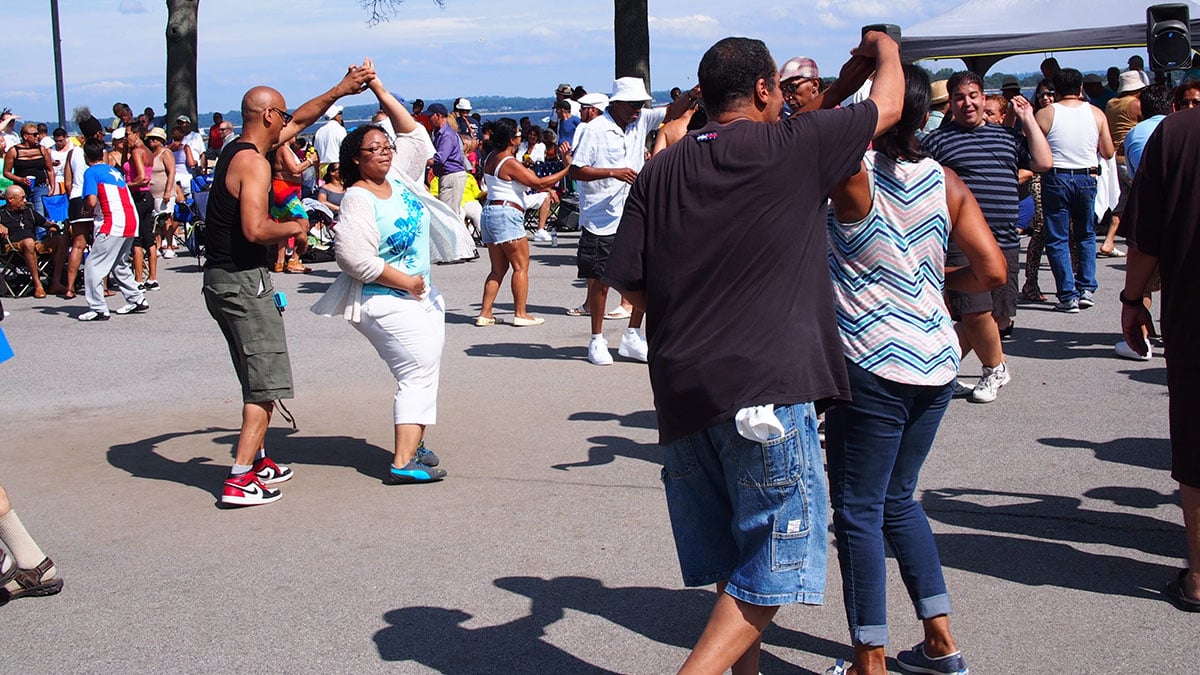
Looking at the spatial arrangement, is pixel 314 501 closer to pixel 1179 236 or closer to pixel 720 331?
pixel 720 331

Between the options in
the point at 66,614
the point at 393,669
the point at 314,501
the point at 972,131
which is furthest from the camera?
the point at 972,131

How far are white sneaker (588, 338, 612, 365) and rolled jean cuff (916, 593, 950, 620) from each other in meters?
5.25

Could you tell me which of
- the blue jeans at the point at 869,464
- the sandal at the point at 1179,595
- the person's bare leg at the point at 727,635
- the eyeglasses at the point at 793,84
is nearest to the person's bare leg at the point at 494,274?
the eyeglasses at the point at 793,84

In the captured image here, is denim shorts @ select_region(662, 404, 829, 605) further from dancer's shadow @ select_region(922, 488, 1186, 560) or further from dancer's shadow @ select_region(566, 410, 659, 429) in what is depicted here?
dancer's shadow @ select_region(566, 410, 659, 429)

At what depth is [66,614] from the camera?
445 cm

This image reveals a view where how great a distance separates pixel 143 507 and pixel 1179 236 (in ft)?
15.5

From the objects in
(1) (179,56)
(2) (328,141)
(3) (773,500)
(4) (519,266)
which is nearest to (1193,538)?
(3) (773,500)

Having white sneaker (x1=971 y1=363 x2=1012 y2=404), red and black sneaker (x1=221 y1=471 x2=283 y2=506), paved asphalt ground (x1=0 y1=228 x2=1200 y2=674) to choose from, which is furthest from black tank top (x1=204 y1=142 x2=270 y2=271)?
white sneaker (x1=971 y1=363 x2=1012 y2=404)

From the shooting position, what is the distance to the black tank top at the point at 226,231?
566cm

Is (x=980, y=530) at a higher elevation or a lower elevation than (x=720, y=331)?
lower

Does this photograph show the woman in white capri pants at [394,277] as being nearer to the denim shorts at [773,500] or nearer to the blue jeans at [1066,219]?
→ the denim shorts at [773,500]

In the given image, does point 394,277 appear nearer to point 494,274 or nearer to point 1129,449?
point 1129,449

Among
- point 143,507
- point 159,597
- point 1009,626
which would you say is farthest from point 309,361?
point 1009,626

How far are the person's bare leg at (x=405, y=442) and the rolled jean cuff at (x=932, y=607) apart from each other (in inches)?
118
